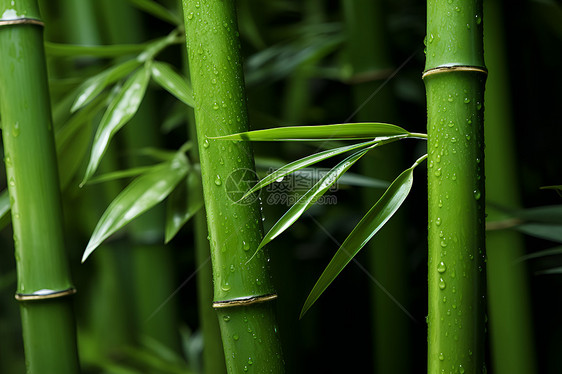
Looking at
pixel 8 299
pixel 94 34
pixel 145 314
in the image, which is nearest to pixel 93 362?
pixel 145 314

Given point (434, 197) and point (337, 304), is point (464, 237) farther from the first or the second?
point (337, 304)

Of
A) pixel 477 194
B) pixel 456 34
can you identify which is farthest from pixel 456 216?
pixel 456 34

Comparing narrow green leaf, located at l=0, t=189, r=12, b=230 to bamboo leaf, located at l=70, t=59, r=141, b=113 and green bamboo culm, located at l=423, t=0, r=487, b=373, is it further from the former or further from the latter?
green bamboo culm, located at l=423, t=0, r=487, b=373

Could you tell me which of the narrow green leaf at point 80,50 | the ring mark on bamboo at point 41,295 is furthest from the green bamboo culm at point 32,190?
the narrow green leaf at point 80,50

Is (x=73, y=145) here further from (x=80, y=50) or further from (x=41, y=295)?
(x=41, y=295)

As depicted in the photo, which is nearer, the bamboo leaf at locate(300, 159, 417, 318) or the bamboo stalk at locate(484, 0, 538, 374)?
the bamboo leaf at locate(300, 159, 417, 318)

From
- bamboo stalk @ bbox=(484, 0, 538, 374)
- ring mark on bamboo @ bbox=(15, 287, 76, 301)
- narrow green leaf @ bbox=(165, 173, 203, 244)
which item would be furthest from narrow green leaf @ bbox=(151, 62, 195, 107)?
bamboo stalk @ bbox=(484, 0, 538, 374)

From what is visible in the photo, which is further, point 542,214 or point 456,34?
point 542,214
